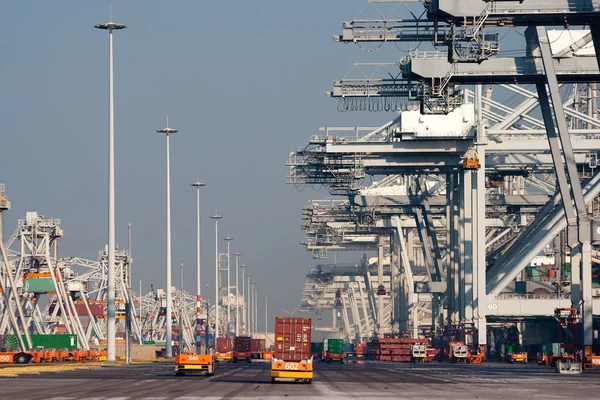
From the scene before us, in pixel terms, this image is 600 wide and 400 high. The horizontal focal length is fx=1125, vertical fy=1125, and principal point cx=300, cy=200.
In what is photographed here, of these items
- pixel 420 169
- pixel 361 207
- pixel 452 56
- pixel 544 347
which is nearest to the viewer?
pixel 452 56

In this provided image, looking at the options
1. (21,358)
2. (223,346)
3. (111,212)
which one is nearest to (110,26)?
(111,212)

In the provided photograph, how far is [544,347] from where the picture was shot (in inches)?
4058

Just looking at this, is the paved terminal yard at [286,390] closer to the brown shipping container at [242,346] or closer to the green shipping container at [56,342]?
the brown shipping container at [242,346]

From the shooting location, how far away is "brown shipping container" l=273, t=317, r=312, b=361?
160 feet

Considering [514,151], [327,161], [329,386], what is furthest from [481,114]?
[329,386]

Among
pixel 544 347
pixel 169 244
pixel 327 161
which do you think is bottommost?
pixel 544 347

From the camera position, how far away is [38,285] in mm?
117688

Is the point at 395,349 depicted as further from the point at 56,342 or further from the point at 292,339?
the point at 292,339

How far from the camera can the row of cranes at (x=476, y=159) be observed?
6194cm

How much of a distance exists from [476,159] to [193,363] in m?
39.3

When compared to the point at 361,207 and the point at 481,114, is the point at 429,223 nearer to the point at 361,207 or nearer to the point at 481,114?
the point at 361,207

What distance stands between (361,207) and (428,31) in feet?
148

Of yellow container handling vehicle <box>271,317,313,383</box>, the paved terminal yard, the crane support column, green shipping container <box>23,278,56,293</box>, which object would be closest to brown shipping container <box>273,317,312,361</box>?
yellow container handling vehicle <box>271,317,313,383</box>

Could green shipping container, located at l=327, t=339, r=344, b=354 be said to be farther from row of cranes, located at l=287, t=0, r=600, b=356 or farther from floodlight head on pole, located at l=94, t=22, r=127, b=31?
floodlight head on pole, located at l=94, t=22, r=127, b=31
